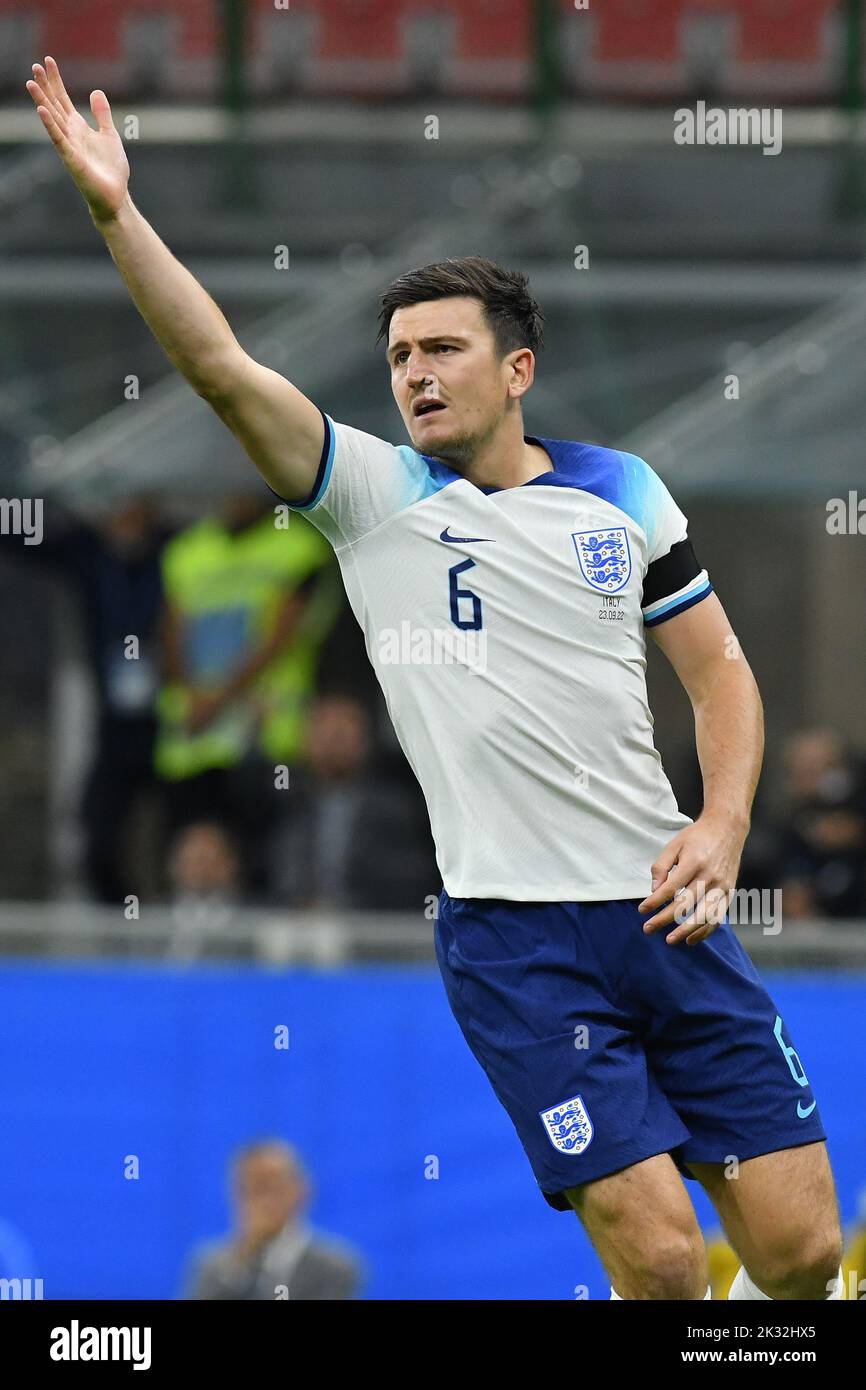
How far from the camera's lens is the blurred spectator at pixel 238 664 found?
991 centimetres

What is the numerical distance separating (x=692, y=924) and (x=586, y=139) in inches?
294

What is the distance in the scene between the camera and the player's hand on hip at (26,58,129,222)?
421 centimetres

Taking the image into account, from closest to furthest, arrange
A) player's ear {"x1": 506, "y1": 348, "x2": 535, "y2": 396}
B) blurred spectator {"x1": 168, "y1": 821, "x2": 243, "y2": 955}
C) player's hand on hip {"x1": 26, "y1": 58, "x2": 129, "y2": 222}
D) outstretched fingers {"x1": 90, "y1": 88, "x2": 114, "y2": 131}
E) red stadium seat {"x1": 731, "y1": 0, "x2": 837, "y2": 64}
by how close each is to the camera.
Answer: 1. player's hand on hip {"x1": 26, "y1": 58, "x2": 129, "y2": 222}
2. outstretched fingers {"x1": 90, "y1": 88, "x2": 114, "y2": 131}
3. player's ear {"x1": 506, "y1": 348, "x2": 535, "y2": 396}
4. blurred spectator {"x1": 168, "y1": 821, "x2": 243, "y2": 955}
5. red stadium seat {"x1": 731, "y1": 0, "x2": 837, "y2": 64}

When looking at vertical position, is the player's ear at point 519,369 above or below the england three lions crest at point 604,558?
above

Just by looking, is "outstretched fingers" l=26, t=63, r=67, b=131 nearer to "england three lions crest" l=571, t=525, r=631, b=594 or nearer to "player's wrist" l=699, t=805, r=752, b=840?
"england three lions crest" l=571, t=525, r=631, b=594

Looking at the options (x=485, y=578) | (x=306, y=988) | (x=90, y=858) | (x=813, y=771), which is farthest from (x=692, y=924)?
(x=90, y=858)

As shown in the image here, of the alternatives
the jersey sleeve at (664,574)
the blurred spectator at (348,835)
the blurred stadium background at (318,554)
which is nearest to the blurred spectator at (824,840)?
the blurred stadium background at (318,554)

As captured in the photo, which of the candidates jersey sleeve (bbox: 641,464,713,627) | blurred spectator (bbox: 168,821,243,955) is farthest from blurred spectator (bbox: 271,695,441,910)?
jersey sleeve (bbox: 641,464,713,627)

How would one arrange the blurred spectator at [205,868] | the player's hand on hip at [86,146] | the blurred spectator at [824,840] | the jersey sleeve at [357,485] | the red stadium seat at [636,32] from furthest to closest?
the red stadium seat at [636,32], the blurred spectator at [205,868], the blurred spectator at [824,840], the jersey sleeve at [357,485], the player's hand on hip at [86,146]

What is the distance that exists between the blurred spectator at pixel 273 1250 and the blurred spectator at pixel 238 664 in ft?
6.97

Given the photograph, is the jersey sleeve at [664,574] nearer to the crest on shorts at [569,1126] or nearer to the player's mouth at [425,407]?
the player's mouth at [425,407]

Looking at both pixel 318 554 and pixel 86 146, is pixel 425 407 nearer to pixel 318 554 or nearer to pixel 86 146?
pixel 86 146

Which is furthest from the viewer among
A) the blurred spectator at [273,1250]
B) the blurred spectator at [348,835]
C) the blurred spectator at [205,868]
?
the blurred spectator at [205,868]

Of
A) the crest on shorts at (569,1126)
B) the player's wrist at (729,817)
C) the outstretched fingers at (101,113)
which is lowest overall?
the crest on shorts at (569,1126)
